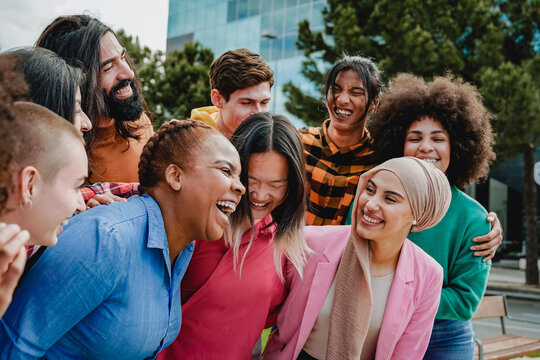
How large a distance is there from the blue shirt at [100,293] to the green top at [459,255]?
1.80m

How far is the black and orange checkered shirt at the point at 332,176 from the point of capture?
157 inches

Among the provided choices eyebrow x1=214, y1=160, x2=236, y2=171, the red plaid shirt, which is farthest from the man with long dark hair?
eyebrow x1=214, y1=160, x2=236, y2=171

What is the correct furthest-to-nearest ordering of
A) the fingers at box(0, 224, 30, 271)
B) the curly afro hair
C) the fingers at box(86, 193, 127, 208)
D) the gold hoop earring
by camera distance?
the curly afro hair → the fingers at box(86, 193, 127, 208) → the gold hoop earring → the fingers at box(0, 224, 30, 271)

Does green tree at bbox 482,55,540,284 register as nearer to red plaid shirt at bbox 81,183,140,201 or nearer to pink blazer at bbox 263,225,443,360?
pink blazer at bbox 263,225,443,360

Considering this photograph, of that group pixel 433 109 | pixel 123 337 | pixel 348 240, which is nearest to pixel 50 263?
pixel 123 337

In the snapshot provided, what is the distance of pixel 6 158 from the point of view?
1.37 meters

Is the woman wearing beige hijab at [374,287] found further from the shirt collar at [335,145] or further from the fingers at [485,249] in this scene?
the shirt collar at [335,145]

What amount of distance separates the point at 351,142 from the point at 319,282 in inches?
64.2

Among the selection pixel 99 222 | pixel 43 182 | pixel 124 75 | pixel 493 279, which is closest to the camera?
pixel 43 182

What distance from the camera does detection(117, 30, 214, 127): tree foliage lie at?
16.8 meters

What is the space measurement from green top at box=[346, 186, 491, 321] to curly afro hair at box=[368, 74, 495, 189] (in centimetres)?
44

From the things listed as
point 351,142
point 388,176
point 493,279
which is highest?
point 351,142

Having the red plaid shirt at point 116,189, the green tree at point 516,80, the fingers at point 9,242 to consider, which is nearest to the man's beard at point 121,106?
the red plaid shirt at point 116,189

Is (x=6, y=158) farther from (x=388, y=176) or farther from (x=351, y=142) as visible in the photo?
(x=351, y=142)
